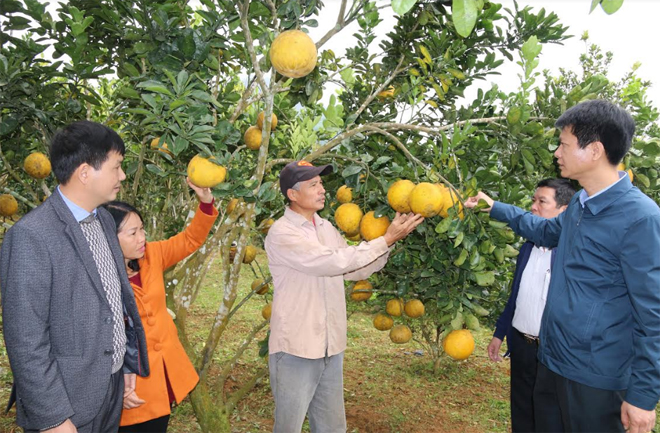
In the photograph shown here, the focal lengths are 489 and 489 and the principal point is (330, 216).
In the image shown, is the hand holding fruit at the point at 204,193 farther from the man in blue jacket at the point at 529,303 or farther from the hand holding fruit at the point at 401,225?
the man in blue jacket at the point at 529,303

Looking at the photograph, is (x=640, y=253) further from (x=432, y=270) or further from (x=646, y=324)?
(x=432, y=270)

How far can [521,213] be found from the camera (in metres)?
2.24

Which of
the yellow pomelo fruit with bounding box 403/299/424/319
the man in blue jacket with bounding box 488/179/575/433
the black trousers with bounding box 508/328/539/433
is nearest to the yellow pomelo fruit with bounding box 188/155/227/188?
the yellow pomelo fruit with bounding box 403/299/424/319

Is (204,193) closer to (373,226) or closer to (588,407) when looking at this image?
(373,226)

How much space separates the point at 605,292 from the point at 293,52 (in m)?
1.47

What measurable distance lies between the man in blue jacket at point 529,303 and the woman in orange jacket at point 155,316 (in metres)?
1.71

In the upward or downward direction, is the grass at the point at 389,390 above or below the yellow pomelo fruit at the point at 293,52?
below

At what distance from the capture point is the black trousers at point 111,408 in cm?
163

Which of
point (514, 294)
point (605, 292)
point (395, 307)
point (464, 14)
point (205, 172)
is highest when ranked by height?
point (464, 14)

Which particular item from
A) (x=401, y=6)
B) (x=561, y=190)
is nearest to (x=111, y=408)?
(x=401, y=6)

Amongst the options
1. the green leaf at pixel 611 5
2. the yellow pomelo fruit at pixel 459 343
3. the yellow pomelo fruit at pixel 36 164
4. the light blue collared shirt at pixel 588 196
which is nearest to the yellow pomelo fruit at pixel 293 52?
the light blue collared shirt at pixel 588 196

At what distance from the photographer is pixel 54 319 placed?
146 cm

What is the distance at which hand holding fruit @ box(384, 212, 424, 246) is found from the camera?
2.09 m

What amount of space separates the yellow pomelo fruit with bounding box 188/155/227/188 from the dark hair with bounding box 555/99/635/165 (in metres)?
1.38
